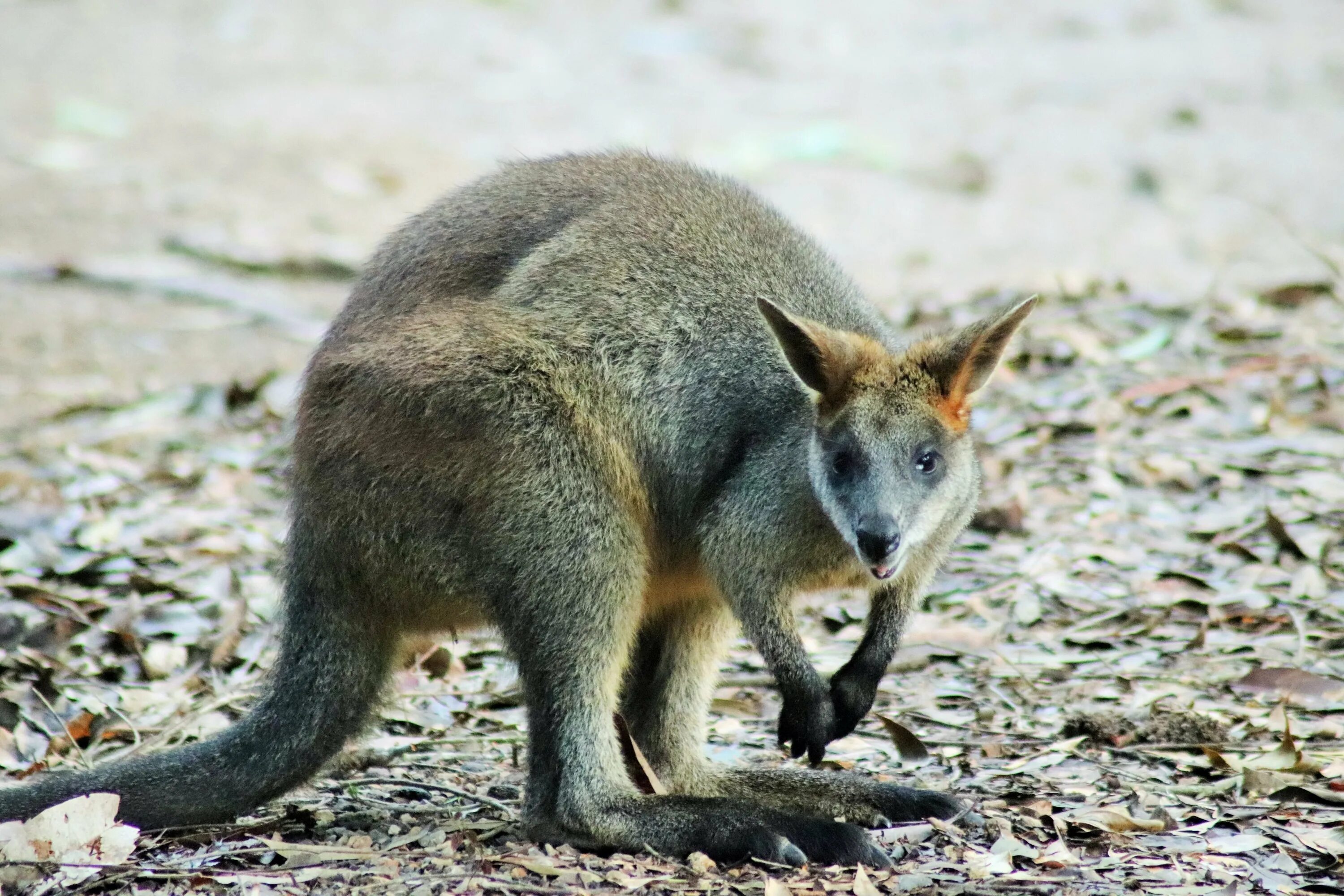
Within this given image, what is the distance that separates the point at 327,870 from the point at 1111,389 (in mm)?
5627

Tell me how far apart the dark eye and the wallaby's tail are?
146 cm

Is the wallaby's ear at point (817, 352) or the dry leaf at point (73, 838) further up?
the wallaby's ear at point (817, 352)

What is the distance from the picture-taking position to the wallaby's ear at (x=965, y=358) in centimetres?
494

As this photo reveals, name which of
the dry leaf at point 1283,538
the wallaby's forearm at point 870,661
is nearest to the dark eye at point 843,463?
the wallaby's forearm at point 870,661

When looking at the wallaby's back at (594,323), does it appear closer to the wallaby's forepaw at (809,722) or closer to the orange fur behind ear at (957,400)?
the orange fur behind ear at (957,400)

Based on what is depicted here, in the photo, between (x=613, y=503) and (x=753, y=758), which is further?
(x=753, y=758)

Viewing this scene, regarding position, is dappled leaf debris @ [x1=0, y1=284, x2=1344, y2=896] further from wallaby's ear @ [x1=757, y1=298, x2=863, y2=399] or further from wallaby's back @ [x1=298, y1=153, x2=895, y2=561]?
wallaby's ear @ [x1=757, y1=298, x2=863, y2=399]

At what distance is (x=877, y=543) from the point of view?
15.3 ft

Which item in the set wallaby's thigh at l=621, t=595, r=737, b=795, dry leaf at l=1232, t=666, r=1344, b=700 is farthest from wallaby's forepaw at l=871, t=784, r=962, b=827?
dry leaf at l=1232, t=666, r=1344, b=700

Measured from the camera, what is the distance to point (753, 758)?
5.88 meters

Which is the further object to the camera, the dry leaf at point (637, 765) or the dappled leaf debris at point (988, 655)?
the dry leaf at point (637, 765)

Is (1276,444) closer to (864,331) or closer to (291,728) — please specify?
(864,331)

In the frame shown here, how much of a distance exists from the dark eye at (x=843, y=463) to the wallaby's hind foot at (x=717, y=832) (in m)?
1.02

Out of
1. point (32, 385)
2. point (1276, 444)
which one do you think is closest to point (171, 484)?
point (32, 385)
